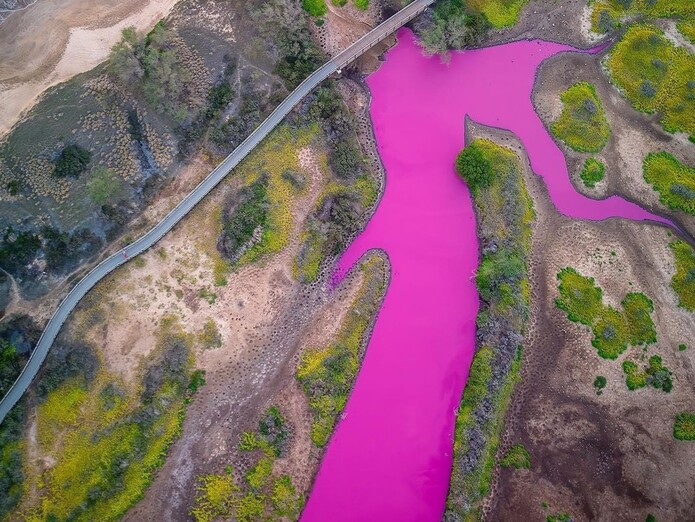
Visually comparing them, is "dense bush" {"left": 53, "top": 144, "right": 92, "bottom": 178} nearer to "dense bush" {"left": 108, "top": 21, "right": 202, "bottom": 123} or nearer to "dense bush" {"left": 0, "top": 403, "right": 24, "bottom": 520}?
"dense bush" {"left": 108, "top": 21, "right": 202, "bottom": 123}

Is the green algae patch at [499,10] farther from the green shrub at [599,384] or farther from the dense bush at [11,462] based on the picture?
the dense bush at [11,462]

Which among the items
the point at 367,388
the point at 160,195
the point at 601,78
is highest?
the point at 601,78

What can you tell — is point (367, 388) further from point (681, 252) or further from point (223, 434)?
point (681, 252)

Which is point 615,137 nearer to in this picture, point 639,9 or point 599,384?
point 639,9

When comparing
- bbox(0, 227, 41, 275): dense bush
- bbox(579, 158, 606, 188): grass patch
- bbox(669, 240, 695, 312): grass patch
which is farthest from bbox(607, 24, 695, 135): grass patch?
bbox(0, 227, 41, 275): dense bush

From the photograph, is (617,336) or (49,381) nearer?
(49,381)

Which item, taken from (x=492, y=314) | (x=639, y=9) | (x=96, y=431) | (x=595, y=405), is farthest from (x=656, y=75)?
(x=96, y=431)

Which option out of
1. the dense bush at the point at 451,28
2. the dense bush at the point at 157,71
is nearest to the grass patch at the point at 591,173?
the dense bush at the point at 451,28

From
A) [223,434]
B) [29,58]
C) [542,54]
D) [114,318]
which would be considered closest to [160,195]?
[114,318]
